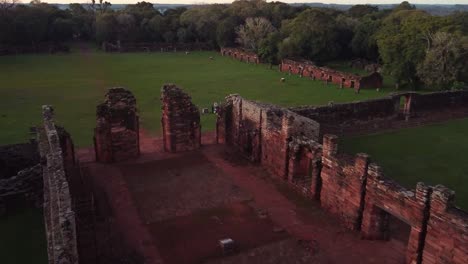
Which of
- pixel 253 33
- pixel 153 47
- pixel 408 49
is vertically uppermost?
pixel 253 33

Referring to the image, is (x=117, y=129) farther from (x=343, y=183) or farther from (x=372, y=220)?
(x=372, y=220)

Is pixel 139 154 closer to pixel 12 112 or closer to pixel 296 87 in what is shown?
pixel 12 112

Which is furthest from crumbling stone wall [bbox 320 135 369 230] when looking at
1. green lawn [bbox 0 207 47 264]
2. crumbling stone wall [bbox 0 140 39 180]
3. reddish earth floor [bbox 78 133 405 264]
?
crumbling stone wall [bbox 0 140 39 180]

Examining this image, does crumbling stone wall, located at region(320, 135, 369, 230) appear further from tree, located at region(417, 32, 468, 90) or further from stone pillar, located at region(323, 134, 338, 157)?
tree, located at region(417, 32, 468, 90)

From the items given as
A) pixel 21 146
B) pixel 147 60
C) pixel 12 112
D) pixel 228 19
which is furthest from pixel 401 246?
pixel 228 19

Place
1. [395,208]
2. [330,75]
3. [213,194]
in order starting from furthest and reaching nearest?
1. [330,75]
2. [213,194]
3. [395,208]

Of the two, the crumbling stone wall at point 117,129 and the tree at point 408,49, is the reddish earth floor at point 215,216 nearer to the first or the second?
the crumbling stone wall at point 117,129

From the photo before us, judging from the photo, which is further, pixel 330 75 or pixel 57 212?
pixel 330 75

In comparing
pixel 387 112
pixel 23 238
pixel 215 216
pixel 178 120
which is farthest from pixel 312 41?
pixel 23 238

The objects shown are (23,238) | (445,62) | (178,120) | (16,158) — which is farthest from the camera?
(445,62)
